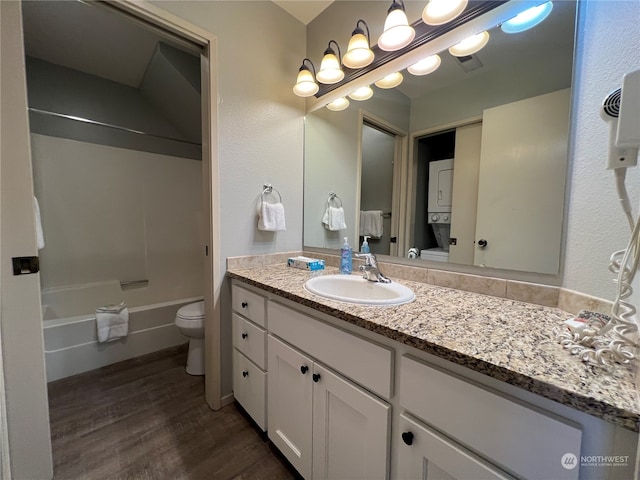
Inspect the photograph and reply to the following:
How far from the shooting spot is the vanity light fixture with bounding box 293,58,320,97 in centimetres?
151

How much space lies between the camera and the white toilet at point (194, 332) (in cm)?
175

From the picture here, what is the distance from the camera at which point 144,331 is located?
2051 millimetres

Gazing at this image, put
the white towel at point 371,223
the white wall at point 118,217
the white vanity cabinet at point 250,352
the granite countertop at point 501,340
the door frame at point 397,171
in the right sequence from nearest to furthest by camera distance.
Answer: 1. the granite countertop at point 501,340
2. the white vanity cabinet at point 250,352
3. the door frame at point 397,171
4. the white towel at point 371,223
5. the white wall at point 118,217

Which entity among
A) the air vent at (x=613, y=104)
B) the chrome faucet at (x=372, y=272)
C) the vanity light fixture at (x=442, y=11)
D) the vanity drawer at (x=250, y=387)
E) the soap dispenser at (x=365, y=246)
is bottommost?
the vanity drawer at (x=250, y=387)

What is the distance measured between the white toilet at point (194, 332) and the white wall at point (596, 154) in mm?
1993

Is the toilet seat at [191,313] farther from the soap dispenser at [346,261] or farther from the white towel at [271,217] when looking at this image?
the soap dispenser at [346,261]

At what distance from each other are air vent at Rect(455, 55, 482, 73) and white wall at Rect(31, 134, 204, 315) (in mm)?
2156

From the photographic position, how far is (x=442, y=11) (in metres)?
0.98

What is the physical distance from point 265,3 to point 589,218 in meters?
1.96

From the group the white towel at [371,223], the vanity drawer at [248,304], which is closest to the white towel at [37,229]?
the vanity drawer at [248,304]

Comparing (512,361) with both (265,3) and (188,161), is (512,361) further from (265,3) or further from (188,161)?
(188,161)

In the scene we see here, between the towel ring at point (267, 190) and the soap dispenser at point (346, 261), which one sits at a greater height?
the towel ring at point (267, 190)

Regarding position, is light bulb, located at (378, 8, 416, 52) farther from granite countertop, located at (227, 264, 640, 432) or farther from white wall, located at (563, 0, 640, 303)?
granite countertop, located at (227, 264, 640, 432)

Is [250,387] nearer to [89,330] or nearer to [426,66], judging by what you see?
[89,330]
